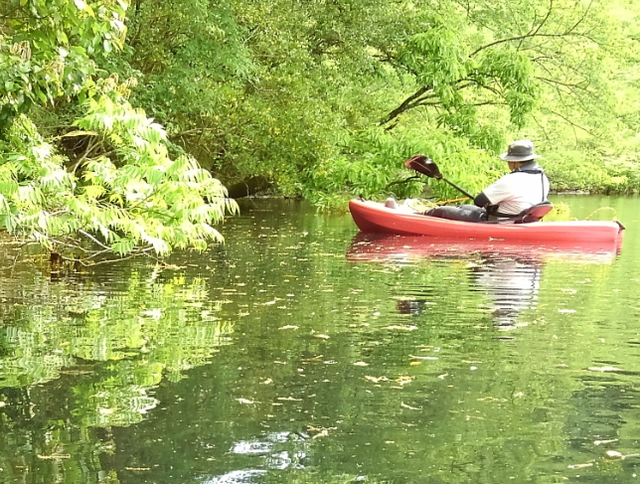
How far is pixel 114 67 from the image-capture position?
529 inches

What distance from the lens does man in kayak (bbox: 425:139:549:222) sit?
1266 cm

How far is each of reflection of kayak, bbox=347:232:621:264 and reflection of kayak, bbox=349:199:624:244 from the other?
0.08 metres

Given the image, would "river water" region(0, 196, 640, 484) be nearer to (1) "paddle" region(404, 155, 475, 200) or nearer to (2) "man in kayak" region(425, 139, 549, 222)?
(2) "man in kayak" region(425, 139, 549, 222)

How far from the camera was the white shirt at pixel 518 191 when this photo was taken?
1276 centimetres

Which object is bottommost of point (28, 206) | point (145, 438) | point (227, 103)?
point (145, 438)

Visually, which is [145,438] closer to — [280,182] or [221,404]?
[221,404]

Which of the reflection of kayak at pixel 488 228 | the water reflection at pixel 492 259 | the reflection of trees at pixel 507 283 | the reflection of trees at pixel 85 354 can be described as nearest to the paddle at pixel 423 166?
the reflection of kayak at pixel 488 228

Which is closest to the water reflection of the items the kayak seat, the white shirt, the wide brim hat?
the kayak seat

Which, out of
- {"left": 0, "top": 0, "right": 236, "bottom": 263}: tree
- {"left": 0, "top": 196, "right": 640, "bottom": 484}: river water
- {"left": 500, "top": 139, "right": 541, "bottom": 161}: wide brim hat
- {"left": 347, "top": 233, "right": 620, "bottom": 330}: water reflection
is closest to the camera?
{"left": 0, "top": 196, "right": 640, "bottom": 484}: river water

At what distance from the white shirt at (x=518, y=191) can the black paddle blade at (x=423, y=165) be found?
6.29 feet

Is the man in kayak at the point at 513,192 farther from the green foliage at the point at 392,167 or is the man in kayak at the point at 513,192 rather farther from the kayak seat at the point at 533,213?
the green foliage at the point at 392,167

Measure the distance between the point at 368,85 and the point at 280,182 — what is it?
4424 millimetres

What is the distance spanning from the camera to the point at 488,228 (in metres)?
13.2

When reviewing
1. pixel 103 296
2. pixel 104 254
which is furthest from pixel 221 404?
pixel 104 254
